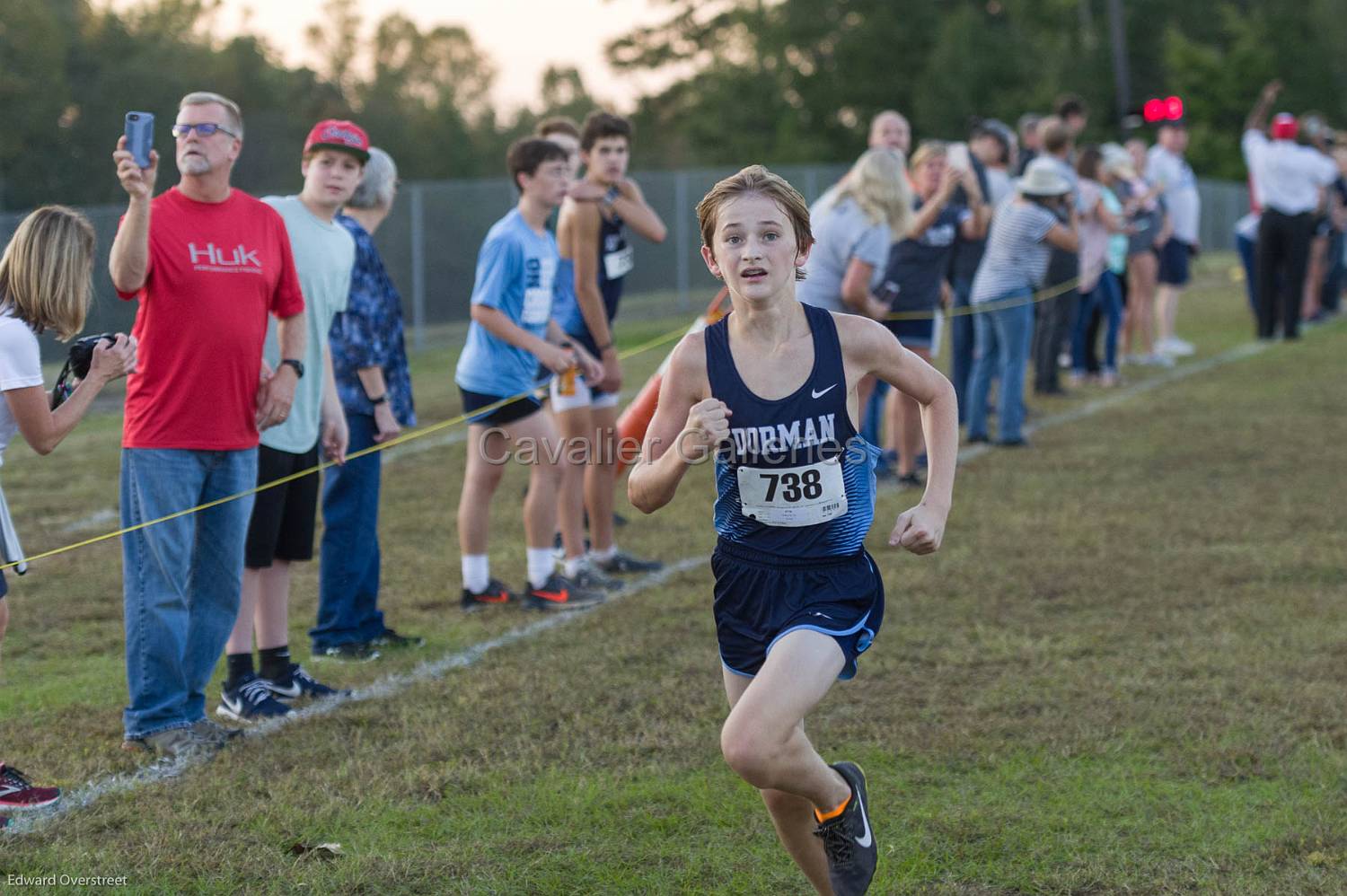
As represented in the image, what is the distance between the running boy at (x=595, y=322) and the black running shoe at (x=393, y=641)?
1141 millimetres

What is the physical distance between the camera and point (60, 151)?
886 inches

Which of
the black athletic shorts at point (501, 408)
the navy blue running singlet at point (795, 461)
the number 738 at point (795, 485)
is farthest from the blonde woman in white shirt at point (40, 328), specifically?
the black athletic shorts at point (501, 408)

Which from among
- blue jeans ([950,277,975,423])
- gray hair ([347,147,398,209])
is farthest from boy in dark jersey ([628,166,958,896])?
blue jeans ([950,277,975,423])

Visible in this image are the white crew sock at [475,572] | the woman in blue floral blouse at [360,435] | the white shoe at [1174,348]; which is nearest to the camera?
the woman in blue floral blouse at [360,435]

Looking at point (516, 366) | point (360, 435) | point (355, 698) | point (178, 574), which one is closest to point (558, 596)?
point (516, 366)

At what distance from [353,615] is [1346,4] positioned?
60.9 m

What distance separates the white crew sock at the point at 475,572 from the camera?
6.94m

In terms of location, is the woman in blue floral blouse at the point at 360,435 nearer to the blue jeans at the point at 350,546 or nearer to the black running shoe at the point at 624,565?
the blue jeans at the point at 350,546

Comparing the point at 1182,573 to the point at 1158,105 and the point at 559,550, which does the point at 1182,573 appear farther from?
the point at 1158,105

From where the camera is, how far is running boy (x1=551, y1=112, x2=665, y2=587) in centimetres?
733

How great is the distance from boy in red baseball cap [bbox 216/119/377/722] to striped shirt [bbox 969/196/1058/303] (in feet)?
20.6

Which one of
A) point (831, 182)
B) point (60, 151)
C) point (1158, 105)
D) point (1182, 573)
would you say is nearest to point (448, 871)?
point (1182, 573)

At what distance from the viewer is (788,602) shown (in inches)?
139

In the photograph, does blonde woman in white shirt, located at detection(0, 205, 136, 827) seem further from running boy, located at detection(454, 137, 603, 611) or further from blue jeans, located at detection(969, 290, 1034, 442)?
blue jeans, located at detection(969, 290, 1034, 442)
